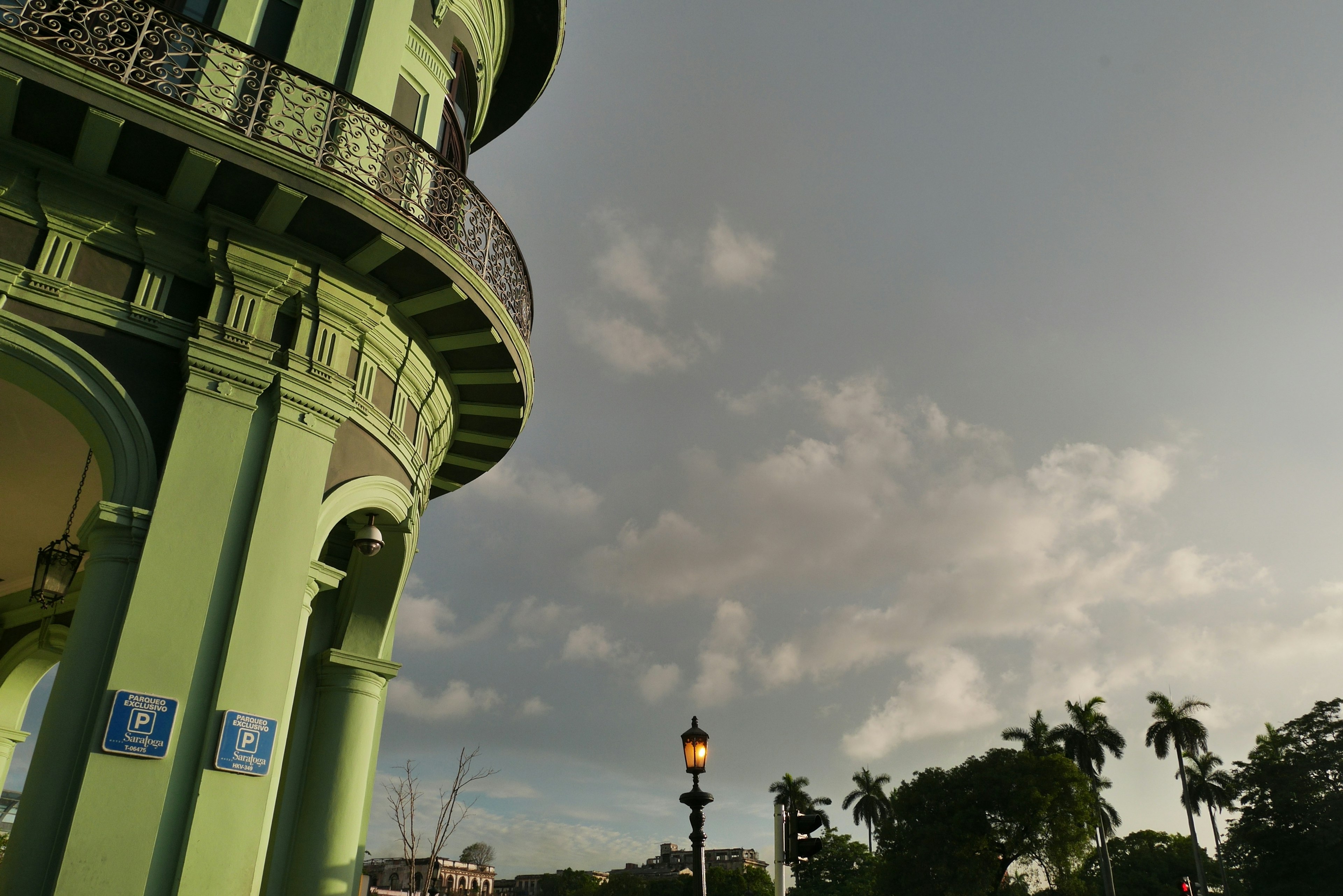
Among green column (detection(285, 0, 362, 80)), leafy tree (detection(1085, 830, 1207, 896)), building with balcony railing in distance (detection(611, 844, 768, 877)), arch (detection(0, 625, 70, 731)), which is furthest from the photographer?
building with balcony railing in distance (detection(611, 844, 768, 877))

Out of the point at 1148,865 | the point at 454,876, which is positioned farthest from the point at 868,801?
the point at 454,876

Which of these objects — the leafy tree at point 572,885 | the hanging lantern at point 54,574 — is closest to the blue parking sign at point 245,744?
the hanging lantern at point 54,574

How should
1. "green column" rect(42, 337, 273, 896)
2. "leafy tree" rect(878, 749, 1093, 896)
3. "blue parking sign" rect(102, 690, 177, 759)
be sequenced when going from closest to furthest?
"green column" rect(42, 337, 273, 896) → "blue parking sign" rect(102, 690, 177, 759) → "leafy tree" rect(878, 749, 1093, 896)

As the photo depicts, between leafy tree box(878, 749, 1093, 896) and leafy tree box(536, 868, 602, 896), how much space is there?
65053mm

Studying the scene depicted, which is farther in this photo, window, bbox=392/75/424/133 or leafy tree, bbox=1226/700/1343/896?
leafy tree, bbox=1226/700/1343/896

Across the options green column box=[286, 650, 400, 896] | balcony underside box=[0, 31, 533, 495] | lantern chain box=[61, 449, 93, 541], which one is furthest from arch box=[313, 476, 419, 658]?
lantern chain box=[61, 449, 93, 541]

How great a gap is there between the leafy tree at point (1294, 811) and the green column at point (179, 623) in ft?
201

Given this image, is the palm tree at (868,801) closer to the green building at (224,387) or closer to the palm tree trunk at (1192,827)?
the palm tree trunk at (1192,827)

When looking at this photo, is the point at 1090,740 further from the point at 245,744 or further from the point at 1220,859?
the point at 245,744

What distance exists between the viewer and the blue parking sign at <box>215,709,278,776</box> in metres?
7.21

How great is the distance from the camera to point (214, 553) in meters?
7.69

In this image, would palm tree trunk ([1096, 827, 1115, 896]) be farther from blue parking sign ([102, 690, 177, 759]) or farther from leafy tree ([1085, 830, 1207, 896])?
blue parking sign ([102, 690, 177, 759])

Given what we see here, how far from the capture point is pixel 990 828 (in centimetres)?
4847

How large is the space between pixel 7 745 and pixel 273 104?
Answer: 40.5 feet
